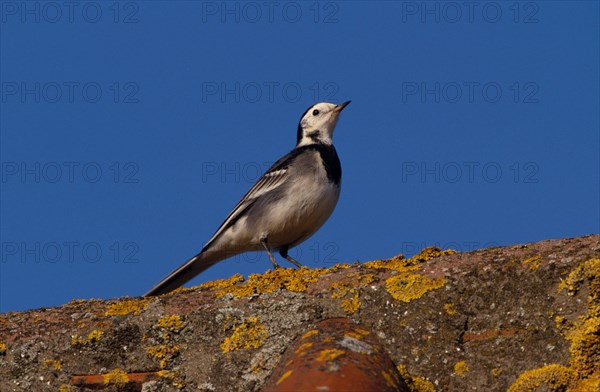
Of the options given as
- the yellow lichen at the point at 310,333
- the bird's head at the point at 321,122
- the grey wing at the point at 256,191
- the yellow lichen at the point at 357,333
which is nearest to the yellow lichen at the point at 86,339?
the yellow lichen at the point at 310,333

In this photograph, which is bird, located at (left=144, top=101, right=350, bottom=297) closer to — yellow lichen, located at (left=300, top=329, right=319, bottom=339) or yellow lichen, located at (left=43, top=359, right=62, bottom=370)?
yellow lichen, located at (left=43, top=359, right=62, bottom=370)

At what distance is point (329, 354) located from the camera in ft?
13.4

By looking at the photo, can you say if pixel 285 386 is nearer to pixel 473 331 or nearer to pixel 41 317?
pixel 473 331

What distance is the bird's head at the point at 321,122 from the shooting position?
10.5 meters

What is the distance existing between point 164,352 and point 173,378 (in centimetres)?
16

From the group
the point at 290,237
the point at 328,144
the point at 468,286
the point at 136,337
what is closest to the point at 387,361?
the point at 468,286

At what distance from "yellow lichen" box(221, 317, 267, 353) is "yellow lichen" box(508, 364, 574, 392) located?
46.4 inches

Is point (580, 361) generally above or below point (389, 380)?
below

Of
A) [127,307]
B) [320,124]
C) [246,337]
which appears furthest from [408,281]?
[320,124]

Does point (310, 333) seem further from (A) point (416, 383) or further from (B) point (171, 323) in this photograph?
(B) point (171, 323)

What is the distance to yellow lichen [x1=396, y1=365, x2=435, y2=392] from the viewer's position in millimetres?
4305

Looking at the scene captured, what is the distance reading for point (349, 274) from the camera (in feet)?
16.4

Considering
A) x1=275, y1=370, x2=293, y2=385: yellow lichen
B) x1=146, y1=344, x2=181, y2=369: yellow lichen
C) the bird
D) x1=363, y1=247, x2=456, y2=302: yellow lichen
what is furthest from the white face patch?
x1=275, y1=370, x2=293, y2=385: yellow lichen

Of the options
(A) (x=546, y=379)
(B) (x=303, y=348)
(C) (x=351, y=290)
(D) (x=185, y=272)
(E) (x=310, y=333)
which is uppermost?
(D) (x=185, y=272)
